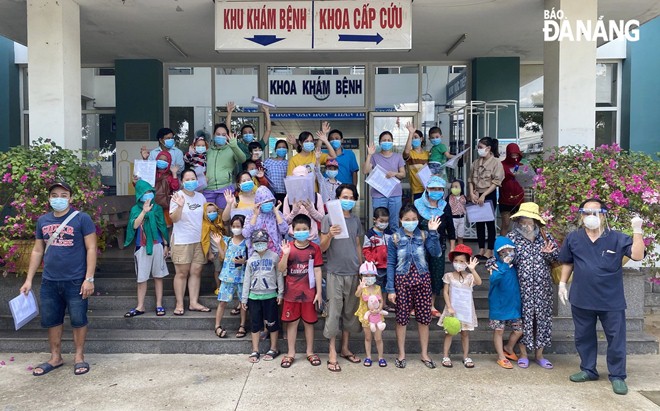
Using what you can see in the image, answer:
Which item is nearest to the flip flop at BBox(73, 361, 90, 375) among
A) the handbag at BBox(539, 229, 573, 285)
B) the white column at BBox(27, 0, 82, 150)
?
the white column at BBox(27, 0, 82, 150)

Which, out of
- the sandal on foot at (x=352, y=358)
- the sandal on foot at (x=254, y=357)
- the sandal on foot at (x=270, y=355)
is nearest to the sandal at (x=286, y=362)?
the sandal on foot at (x=270, y=355)

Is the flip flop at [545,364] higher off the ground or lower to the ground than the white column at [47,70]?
lower

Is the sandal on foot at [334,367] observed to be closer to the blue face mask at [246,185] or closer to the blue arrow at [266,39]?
the blue face mask at [246,185]

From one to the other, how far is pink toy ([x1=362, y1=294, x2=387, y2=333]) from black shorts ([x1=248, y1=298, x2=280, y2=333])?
95 cm

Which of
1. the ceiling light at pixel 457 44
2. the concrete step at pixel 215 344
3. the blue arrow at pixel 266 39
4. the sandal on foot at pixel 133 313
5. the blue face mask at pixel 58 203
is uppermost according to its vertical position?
the ceiling light at pixel 457 44

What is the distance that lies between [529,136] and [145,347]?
8.47 m

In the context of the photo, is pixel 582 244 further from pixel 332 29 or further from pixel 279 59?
pixel 279 59

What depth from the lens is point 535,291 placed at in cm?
487

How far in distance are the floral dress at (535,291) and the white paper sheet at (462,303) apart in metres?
0.56

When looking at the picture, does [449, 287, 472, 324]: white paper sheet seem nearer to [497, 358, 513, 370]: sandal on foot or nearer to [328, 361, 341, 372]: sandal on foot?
[497, 358, 513, 370]: sandal on foot

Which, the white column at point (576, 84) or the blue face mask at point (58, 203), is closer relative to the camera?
the blue face mask at point (58, 203)

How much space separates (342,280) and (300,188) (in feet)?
3.50

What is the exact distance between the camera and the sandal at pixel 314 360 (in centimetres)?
493

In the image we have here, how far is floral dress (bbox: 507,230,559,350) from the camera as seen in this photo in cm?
486
